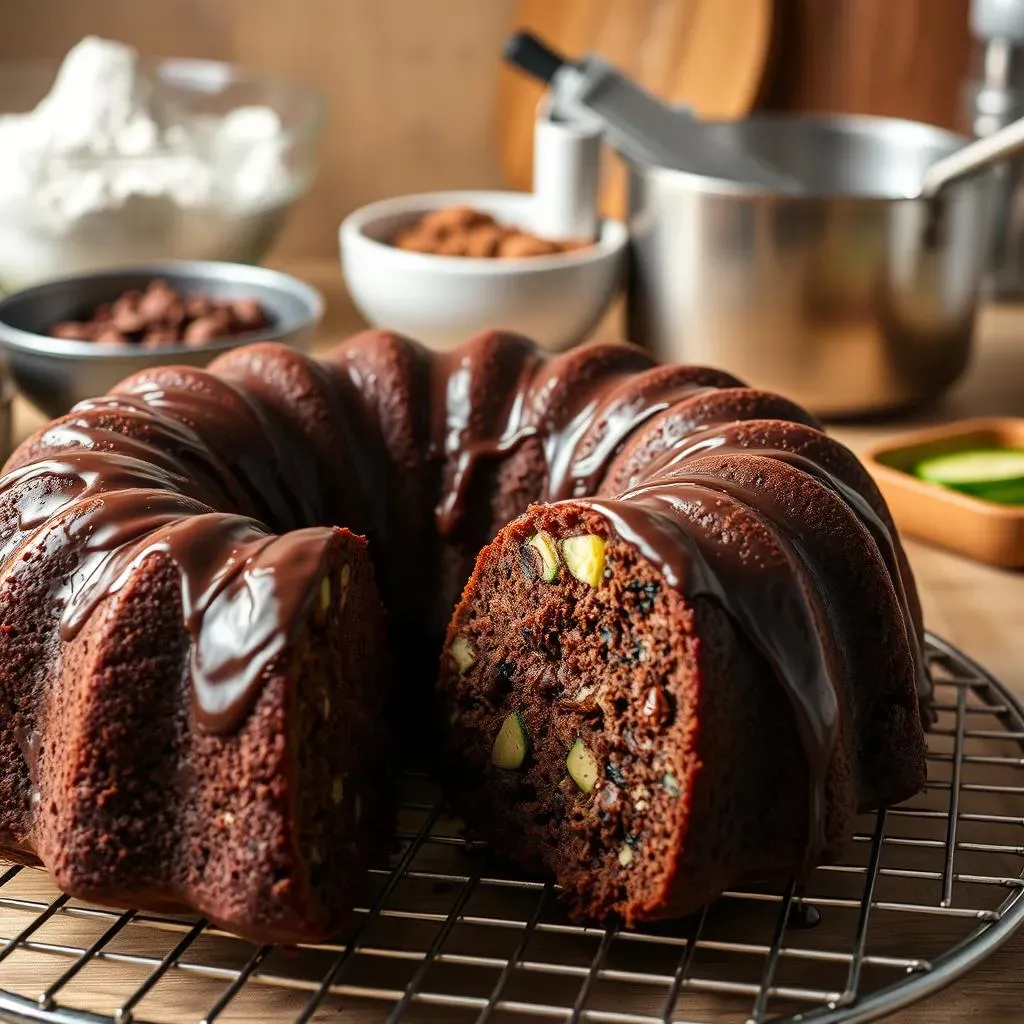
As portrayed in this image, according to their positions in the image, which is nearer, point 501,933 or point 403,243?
point 501,933

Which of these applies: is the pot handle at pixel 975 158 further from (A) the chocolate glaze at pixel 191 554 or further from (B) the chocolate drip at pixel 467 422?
(A) the chocolate glaze at pixel 191 554

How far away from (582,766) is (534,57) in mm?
2077

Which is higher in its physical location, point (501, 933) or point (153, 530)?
point (153, 530)

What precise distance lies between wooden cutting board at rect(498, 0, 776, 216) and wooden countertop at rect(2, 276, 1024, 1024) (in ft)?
2.73

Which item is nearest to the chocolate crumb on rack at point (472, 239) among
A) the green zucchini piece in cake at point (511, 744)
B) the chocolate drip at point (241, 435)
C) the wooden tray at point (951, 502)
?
the wooden tray at point (951, 502)

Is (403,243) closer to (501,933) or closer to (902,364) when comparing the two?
(902,364)

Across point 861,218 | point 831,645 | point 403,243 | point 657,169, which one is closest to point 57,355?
point 403,243

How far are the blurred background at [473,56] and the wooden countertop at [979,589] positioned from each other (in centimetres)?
41

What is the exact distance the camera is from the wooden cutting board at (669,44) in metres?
3.82

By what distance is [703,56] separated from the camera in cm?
389

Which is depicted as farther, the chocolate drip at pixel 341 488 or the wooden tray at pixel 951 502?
the wooden tray at pixel 951 502

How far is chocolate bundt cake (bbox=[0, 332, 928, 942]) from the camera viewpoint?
1.57 m

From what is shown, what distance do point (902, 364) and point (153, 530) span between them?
6.34 feet

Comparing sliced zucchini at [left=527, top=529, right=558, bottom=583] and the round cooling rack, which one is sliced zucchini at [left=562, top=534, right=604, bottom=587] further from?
the round cooling rack
